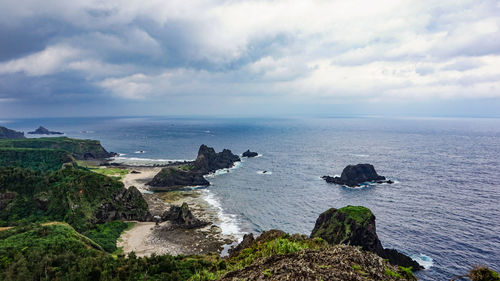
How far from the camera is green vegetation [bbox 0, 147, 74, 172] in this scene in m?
120

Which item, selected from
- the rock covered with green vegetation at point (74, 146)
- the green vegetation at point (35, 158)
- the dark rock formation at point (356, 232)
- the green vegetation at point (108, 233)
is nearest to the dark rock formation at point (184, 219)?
the green vegetation at point (108, 233)

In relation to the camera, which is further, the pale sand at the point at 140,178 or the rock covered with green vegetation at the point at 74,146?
the rock covered with green vegetation at the point at 74,146

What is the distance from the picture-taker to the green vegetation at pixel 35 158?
12038cm

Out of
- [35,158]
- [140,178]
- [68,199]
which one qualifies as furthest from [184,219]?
[35,158]

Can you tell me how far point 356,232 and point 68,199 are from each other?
70764mm

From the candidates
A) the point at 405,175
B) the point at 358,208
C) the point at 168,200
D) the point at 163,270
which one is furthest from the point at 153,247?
the point at 405,175

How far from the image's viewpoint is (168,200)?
8969 cm

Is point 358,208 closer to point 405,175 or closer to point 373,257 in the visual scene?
point 373,257

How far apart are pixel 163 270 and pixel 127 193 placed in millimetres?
45976

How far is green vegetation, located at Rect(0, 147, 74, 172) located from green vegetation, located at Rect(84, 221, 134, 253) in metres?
72.4

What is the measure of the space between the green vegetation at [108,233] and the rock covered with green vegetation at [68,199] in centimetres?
326

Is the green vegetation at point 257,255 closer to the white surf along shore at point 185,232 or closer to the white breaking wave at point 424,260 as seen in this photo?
the white surf along shore at point 185,232

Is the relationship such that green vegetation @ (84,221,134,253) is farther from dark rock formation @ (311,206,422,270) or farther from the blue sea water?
dark rock formation @ (311,206,422,270)

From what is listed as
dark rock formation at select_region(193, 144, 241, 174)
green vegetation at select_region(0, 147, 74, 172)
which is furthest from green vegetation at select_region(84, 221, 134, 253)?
green vegetation at select_region(0, 147, 74, 172)
